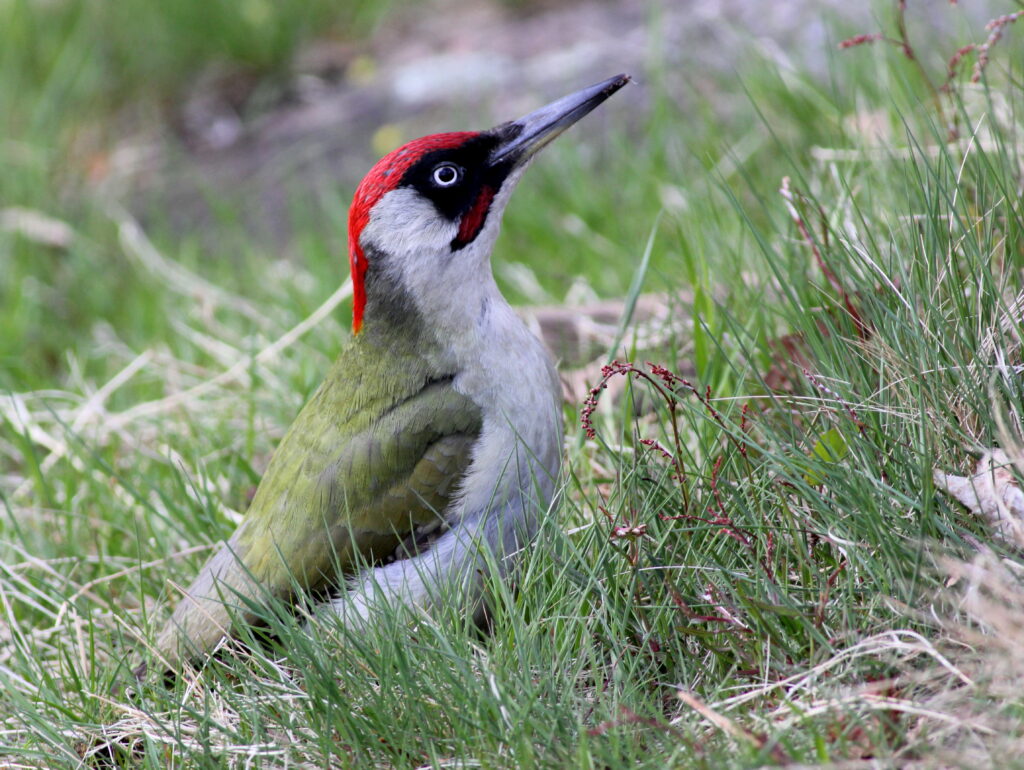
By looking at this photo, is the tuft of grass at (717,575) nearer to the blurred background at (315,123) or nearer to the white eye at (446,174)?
the white eye at (446,174)

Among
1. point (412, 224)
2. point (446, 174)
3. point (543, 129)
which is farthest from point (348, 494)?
point (543, 129)

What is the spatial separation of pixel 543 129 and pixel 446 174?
0.28 meters

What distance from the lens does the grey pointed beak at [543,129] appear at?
10.1ft

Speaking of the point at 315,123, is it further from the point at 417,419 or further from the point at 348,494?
the point at 348,494

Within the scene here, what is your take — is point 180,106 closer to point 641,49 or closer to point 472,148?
point 641,49

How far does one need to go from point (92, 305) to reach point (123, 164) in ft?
5.53

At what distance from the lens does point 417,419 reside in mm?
2871

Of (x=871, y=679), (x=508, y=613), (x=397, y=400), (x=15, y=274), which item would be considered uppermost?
(x=15, y=274)

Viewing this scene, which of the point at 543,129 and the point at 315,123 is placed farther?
the point at 315,123

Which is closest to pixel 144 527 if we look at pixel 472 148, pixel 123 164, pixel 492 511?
pixel 492 511

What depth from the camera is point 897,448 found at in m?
2.11

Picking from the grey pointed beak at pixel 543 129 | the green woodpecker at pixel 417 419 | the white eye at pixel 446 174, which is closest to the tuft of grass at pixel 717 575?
the green woodpecker at pixel 417 419

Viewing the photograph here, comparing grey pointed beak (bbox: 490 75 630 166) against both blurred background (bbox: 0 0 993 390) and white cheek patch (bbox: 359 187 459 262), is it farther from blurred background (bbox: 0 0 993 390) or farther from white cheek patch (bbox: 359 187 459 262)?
blurred background (bbox: 0 0 993 390)

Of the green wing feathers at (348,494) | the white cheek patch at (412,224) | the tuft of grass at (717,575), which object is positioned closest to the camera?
the tuft of grass at (717,575)
